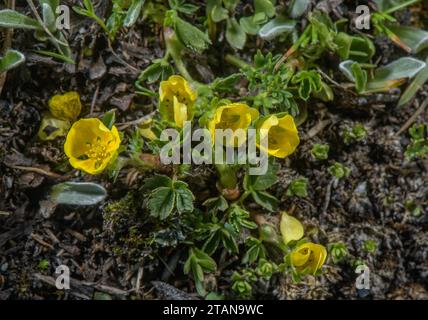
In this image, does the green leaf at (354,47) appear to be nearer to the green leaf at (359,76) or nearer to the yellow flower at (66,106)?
the green leaf at (359,76)

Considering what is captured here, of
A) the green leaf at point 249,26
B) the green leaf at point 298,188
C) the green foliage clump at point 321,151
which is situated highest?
the green leaf at point 249,26

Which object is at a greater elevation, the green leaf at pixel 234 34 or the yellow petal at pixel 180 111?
the green leaf at pixel 234 34

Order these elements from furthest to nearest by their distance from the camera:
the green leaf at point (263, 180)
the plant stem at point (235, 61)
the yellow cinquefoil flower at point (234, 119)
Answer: the plant stem at point (235, 61), the green leaf at point (263, 180), the yellow cinquefoil flower at point (234, 119)

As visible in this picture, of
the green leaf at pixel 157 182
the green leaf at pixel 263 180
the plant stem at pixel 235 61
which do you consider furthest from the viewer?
the plant stem at pixel 235 61

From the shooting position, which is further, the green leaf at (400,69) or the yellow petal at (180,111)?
the green leaf at (400,69)

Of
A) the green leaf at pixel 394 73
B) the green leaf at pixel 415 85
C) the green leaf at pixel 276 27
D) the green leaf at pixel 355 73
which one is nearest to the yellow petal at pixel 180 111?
the green leaf at pixel 276 27

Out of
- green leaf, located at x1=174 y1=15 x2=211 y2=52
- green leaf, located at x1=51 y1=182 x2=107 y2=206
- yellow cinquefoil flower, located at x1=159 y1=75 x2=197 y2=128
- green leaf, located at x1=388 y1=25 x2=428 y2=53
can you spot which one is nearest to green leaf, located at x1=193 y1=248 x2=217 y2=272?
green leaf, located at x1=51 y1=182 x2=107 y2=206

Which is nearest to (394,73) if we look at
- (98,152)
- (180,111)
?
(180,111)
